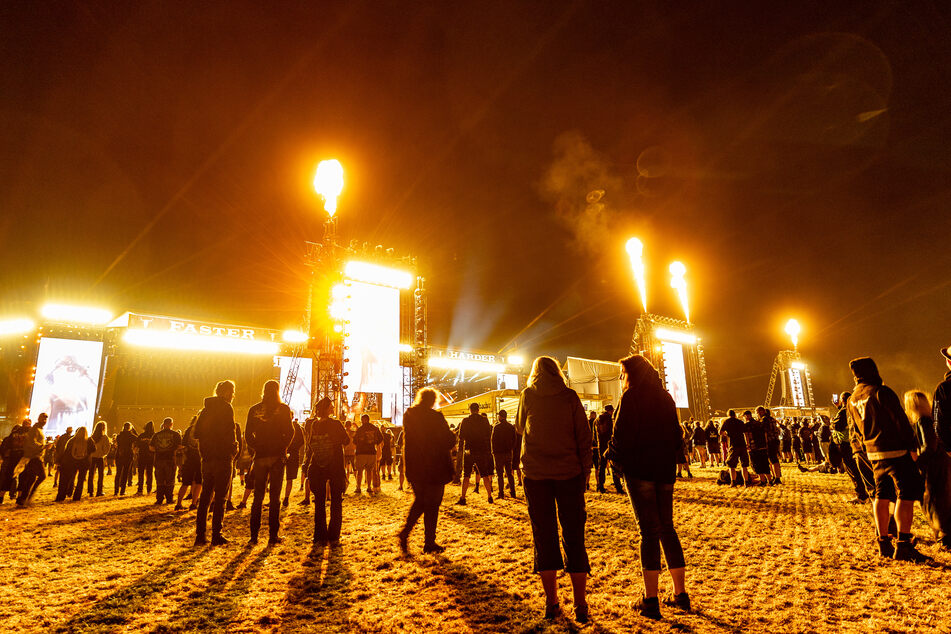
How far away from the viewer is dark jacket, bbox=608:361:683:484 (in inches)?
133

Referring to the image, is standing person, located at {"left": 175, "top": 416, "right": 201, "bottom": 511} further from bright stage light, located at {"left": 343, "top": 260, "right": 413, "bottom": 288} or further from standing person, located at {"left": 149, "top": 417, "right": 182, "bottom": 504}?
bright stage light, located at {"left": 343, "top": 260, "right": 413, "bottom": 288}

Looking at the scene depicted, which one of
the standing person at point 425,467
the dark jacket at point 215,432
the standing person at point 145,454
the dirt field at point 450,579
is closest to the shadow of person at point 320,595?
the dirt field at point 450,579

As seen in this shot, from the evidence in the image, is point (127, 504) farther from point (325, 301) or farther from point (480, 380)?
point (480, 380)

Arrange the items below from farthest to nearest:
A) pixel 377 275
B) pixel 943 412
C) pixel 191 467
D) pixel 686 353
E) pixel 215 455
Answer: pixel 686 353 → pixel 377 275 → pixel 191 467 → pixel 215 455 → pixel 943 412

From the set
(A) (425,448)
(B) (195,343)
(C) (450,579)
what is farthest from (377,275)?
(C) (450,579)

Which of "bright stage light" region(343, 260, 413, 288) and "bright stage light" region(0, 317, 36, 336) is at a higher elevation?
"bright stage light" region(343, 260, 413, 288)

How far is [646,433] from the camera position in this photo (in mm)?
3426

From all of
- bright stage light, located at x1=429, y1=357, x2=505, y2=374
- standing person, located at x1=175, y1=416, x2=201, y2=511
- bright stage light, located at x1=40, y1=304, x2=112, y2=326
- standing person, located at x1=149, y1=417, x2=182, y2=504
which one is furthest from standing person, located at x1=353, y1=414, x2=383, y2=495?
bright stage light, located at x1=40, y1=304, x2=112, y2=326

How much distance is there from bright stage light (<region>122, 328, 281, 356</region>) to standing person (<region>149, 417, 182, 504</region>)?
75.2ft

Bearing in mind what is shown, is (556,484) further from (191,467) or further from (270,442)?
(191,467)

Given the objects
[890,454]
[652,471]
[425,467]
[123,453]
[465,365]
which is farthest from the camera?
[465,365]

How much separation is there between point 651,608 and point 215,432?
5.37 meters

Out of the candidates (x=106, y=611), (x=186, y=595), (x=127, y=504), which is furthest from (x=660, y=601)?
(x=127, y=504)

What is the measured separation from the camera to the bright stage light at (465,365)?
38312mm
